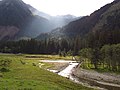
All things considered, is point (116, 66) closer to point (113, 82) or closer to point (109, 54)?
point (109, 54)

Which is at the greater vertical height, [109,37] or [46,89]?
[109,37]

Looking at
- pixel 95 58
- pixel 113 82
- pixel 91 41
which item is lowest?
pixel 113 82

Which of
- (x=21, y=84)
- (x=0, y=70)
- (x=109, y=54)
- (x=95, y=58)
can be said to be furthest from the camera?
(x=95, y=58)

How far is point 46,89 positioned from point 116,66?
76.3 meters

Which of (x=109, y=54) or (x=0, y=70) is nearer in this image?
(x=0, y=70)

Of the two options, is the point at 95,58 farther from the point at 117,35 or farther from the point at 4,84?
the point at 4,84

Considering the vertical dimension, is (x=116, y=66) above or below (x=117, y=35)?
below

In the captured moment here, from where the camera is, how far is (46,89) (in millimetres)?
35031

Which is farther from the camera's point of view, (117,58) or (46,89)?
(117,58)

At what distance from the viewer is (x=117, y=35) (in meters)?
171

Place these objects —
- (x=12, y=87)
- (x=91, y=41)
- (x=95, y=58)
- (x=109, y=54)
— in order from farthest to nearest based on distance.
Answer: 1. (x=91, y=41)
2. (x=95, y=58)
3. (x=109, y=54)
4. (x=12, y=87)

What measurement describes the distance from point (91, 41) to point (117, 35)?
2465 centimetres

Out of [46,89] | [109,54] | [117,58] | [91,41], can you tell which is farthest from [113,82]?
[91,41]

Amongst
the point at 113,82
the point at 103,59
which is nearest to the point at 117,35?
the point at 103,59
